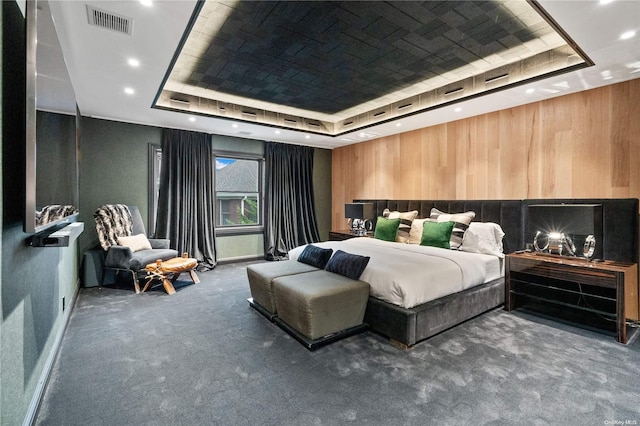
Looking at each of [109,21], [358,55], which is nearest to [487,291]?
[358,55]

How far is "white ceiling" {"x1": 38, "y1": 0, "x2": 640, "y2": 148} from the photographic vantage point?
2115 millimetres

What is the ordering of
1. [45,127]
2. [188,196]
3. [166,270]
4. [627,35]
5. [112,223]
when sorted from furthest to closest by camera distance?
[188,196] < [112,223] < [166,270] < [627,35] < [45,127]

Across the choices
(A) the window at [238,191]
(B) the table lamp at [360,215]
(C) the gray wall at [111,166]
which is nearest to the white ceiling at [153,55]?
(C) the gray wall at [111,166]

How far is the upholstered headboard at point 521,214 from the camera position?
320cm

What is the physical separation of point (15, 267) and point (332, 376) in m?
1.97

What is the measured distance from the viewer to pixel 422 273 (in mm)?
2957

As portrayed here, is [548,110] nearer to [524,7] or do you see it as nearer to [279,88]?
[524,7]

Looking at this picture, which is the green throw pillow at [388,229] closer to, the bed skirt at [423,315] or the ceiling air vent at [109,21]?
the bed skirt at [423,315]

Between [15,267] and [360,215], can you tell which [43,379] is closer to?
[15,267]

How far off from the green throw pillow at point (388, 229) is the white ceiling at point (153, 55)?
166cm

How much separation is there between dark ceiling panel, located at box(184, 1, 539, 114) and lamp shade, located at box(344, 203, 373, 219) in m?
2.37

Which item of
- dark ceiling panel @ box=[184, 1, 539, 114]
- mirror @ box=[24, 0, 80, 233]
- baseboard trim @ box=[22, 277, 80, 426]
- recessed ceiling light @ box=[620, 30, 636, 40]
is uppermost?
dark ceiling panel @ box=[184, 1, 539, 114]

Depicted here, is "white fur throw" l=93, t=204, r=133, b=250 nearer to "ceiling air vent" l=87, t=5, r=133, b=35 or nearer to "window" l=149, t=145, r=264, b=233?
"window" l=149, t=145, r=264, b=233

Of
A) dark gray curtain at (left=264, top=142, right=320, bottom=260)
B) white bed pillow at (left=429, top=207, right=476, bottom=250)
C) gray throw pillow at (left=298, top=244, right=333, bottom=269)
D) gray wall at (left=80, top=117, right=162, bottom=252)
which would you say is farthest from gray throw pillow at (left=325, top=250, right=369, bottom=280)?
gray wall at (left=80, top=117, right=162, bottom=252)
